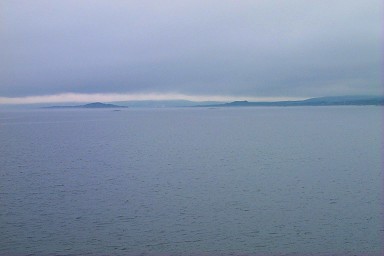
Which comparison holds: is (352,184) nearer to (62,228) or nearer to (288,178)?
(288,178)

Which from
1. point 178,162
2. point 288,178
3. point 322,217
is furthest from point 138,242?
point 178,162

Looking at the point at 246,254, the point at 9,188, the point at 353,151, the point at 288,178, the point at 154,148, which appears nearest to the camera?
the point at 246,254

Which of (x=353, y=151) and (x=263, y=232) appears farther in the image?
(x=353, y=151)

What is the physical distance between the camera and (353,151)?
48188 millimetres

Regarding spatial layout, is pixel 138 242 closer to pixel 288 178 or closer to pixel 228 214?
pixel 228 214

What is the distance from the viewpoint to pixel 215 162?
40812 millimetres

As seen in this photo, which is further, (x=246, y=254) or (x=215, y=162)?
(x=215, y=162)

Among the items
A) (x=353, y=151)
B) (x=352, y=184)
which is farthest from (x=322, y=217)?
(x=353, y=151)

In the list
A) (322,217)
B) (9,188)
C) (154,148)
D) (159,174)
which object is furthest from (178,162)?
(322,217)

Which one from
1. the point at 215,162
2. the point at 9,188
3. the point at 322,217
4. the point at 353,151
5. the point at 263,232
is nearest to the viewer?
the point at 263,232

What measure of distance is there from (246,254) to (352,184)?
15.1m

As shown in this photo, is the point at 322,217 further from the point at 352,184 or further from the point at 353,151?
the point at 353,151

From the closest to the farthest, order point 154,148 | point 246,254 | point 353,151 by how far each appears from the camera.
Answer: point 246,254, point 353,151, point 154,148

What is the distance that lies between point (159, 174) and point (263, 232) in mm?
15148
